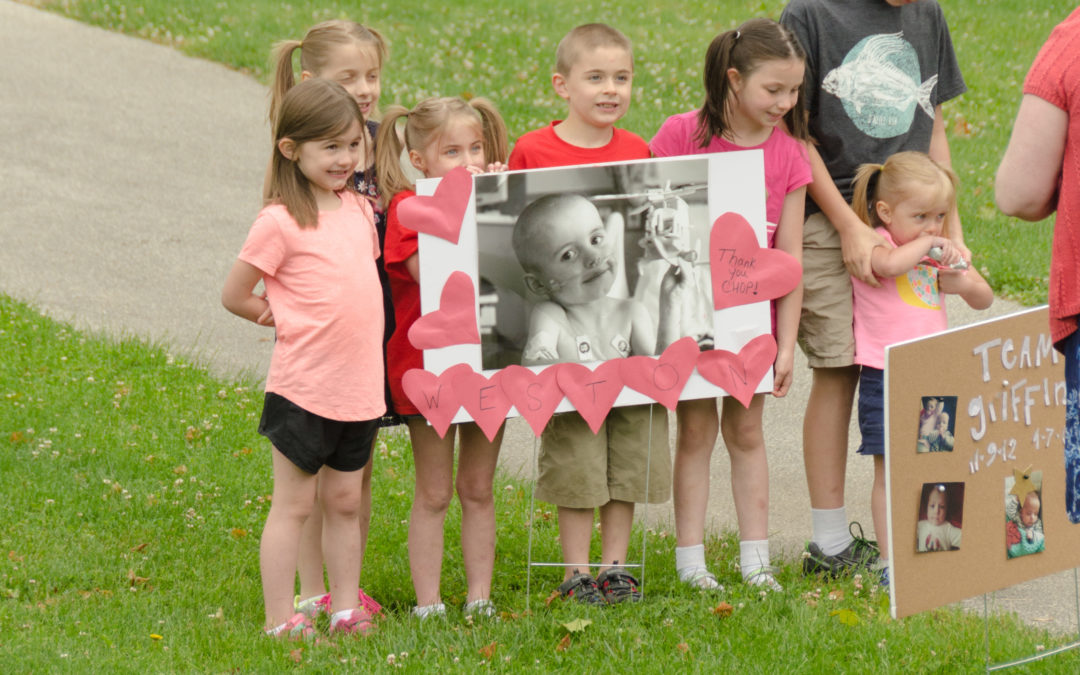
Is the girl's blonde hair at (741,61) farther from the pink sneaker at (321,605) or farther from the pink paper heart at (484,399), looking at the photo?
the pink sneaker at (321,605)

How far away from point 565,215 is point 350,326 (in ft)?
2.49

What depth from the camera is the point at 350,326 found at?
13.1ft

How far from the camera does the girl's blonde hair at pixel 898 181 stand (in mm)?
4430

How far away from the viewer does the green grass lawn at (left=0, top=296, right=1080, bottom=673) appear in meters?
3.88

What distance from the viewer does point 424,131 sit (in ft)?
13.6

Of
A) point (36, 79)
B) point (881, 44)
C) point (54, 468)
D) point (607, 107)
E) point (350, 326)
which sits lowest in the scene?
point (54, 468)

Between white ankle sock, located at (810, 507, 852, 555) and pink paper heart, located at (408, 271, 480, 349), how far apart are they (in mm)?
1525

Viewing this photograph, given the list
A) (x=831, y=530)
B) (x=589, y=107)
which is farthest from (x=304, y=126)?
(x=831, y=530)

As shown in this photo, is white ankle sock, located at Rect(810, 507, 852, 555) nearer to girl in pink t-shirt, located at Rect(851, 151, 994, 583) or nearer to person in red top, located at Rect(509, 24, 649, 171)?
girl in pink t-shirt, located at Rect(851, 151, 994, 583)

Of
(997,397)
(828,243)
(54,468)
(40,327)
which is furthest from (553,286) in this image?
(40,327)

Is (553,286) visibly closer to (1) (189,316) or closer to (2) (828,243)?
(2) (828,243)

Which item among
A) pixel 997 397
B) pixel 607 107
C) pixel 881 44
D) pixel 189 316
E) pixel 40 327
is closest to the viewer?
pixel 997 397

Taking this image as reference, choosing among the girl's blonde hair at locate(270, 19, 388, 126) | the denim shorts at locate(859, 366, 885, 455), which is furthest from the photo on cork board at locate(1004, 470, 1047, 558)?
the girl's blonde hair at locate(270, 19, 388, 126)

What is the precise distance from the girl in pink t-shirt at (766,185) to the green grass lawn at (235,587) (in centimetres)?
22
